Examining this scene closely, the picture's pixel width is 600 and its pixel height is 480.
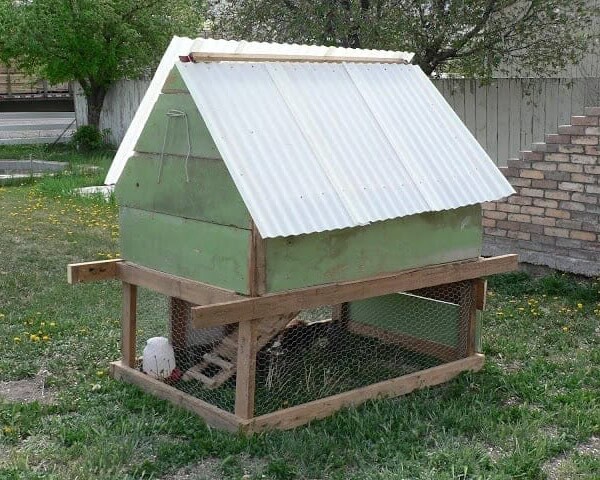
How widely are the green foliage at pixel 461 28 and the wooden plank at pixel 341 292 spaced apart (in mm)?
5255

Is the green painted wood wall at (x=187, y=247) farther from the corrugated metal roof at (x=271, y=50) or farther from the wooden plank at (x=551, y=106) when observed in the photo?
the wooden plank at (x=551, y=106)

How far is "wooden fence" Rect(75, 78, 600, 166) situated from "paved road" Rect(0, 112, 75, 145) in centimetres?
1570

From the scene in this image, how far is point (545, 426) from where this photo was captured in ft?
15.9

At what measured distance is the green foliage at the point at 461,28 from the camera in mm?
10312

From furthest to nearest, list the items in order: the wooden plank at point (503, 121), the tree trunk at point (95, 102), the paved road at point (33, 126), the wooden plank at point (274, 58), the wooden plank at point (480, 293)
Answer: the paved road at point (33, 126) → the tree trunk at point (95, 102) → the wooden plank at point (503, 121) → the wooden plank at point (480, 293) → the wooden plank at point (274, 58)

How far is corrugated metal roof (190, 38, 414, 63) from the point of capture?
16.0ft

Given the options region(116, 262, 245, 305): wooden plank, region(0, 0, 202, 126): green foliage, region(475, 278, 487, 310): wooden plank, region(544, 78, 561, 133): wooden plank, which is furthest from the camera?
region(0, 0, 202, 126): green foliage

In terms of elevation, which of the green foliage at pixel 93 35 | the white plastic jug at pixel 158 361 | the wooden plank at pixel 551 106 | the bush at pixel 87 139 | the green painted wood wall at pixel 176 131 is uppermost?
the green foliage at pixel 93 35

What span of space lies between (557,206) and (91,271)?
4.32m

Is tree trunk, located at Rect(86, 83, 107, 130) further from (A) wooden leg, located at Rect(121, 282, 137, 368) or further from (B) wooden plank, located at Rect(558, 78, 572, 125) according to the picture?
(A) wooden leg, located at Rect(121, 282, 137, 368)

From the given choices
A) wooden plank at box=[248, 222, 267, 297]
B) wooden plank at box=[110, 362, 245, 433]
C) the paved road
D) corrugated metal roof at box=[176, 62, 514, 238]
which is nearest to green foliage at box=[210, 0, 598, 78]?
corrugated metal roof at box=[176, 62, 514, 238]

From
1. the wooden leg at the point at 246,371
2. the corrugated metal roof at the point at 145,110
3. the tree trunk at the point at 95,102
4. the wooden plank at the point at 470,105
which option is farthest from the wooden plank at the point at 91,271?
the tree trunk at the point at 95,102

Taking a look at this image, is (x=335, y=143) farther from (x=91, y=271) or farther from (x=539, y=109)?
(x=539, y=109)

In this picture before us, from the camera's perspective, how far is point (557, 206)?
789 centimetres
